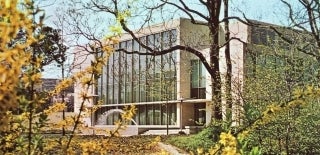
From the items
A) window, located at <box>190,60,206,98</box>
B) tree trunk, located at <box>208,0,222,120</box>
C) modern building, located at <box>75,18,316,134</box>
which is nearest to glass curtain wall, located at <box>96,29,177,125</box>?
modern building, located at <box>75,18,316,134</box>

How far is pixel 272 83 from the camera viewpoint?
1212cm

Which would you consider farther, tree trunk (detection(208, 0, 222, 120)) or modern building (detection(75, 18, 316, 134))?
modern building (detection(75, 18, 316, 134))

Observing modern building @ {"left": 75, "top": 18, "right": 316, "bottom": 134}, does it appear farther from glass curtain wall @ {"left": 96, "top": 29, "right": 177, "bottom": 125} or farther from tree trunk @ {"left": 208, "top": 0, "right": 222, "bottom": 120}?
tree trunk @ {"left": 208, "top": 0, "right": 222, "bottom": 120}

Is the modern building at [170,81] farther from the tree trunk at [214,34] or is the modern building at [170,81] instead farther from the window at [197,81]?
the tree trunk at [214,34]

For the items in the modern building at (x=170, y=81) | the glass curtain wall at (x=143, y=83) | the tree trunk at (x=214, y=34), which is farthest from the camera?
the glass curtain wall at (x=143, y=83)

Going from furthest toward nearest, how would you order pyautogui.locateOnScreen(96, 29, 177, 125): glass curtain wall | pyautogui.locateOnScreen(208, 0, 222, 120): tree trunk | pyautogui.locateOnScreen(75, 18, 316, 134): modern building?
pyautogui.locateOnScreen(96, 29, 177, 125): glass curtain wall → pyautogui.locateOnScreen(75, 18, 316, 134): modern building → pyautogui.locateOnScreen(208, 0, 222, 120): tree trunk

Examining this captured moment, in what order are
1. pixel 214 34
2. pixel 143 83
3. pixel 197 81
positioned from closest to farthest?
pixel 214 34
pixel 197 81
pixel 143 83

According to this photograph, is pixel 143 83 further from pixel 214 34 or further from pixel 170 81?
pixel 214 34

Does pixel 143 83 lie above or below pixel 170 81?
above

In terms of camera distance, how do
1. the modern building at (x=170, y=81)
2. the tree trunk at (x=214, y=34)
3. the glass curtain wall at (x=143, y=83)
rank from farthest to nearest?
the glass curtain wall at (x=143, y=83)
the modern building at (x=170, y=81)
the tree trunk at (x=214, y=34)

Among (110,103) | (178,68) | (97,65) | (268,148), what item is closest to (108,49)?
(97,65)

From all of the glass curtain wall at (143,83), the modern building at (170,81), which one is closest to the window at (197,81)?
the modern building at (170,81)

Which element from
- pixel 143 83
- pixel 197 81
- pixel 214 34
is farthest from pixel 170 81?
pixel 214 34

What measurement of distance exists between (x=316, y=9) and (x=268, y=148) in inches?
251
